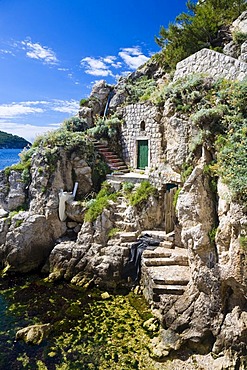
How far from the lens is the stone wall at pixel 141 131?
702 inches

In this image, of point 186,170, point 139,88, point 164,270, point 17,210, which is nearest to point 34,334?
point 164,270

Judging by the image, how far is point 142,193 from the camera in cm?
1543

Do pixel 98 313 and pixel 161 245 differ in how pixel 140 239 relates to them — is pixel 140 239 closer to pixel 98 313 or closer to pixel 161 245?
pixel 161 245

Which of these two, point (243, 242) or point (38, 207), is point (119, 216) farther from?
point (243, 242)

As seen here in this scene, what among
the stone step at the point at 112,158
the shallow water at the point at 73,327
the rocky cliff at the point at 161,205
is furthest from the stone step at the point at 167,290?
the stone step at the point at 112,158

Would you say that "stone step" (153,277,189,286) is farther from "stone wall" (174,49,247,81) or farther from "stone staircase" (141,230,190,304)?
"stone wall" (174,49,247,81)

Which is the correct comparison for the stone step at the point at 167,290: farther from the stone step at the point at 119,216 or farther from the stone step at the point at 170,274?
the stone step at the point at 119,216

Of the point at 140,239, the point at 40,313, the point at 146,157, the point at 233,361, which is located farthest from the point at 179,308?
the point at 146,157

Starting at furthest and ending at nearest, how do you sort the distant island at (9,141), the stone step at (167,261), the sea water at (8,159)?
the distant island at (9,141), the sea water at (8,159), the stone step at (167,261)

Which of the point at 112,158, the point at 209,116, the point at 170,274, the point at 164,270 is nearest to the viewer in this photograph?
the point at 209,116

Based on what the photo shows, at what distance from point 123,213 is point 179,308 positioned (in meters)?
6.33

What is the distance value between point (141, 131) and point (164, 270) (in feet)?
33.0

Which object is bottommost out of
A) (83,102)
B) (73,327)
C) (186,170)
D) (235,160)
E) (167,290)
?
(73,327)

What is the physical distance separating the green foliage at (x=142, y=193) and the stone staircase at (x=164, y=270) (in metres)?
2.09
